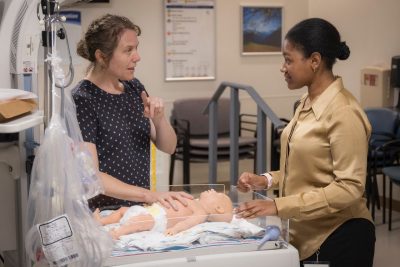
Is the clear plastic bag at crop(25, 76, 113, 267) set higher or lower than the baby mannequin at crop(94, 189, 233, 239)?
higher

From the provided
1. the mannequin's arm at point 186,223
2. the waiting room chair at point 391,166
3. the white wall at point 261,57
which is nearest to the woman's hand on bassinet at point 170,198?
the mannequin's arm at point 186,223

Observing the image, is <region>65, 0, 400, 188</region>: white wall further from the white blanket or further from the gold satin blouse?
the white blanket

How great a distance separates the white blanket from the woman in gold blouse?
6 cm

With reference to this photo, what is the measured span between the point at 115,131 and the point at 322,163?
2.33 ft

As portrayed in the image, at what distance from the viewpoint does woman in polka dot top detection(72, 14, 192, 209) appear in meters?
1.94

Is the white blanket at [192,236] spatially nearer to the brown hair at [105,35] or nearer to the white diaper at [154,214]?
the white diaper at [154,214]

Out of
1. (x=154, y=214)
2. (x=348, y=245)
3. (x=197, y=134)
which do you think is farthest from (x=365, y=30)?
(x=154, y=214)

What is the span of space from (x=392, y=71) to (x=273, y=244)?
3880mm

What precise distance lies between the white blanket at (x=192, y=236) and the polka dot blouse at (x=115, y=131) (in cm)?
30

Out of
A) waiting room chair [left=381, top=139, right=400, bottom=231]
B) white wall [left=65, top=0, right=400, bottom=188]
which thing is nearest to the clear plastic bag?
waiting room chair [left=381, top=139, right=400, bottom=231]

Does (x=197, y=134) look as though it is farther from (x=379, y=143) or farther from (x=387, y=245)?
(x=387, y=245)

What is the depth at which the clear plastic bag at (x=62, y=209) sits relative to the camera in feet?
4.68

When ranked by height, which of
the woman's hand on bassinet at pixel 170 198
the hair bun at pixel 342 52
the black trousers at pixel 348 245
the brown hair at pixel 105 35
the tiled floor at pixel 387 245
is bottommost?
the tiled floor at pixel 387 245

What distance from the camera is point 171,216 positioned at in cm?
181
